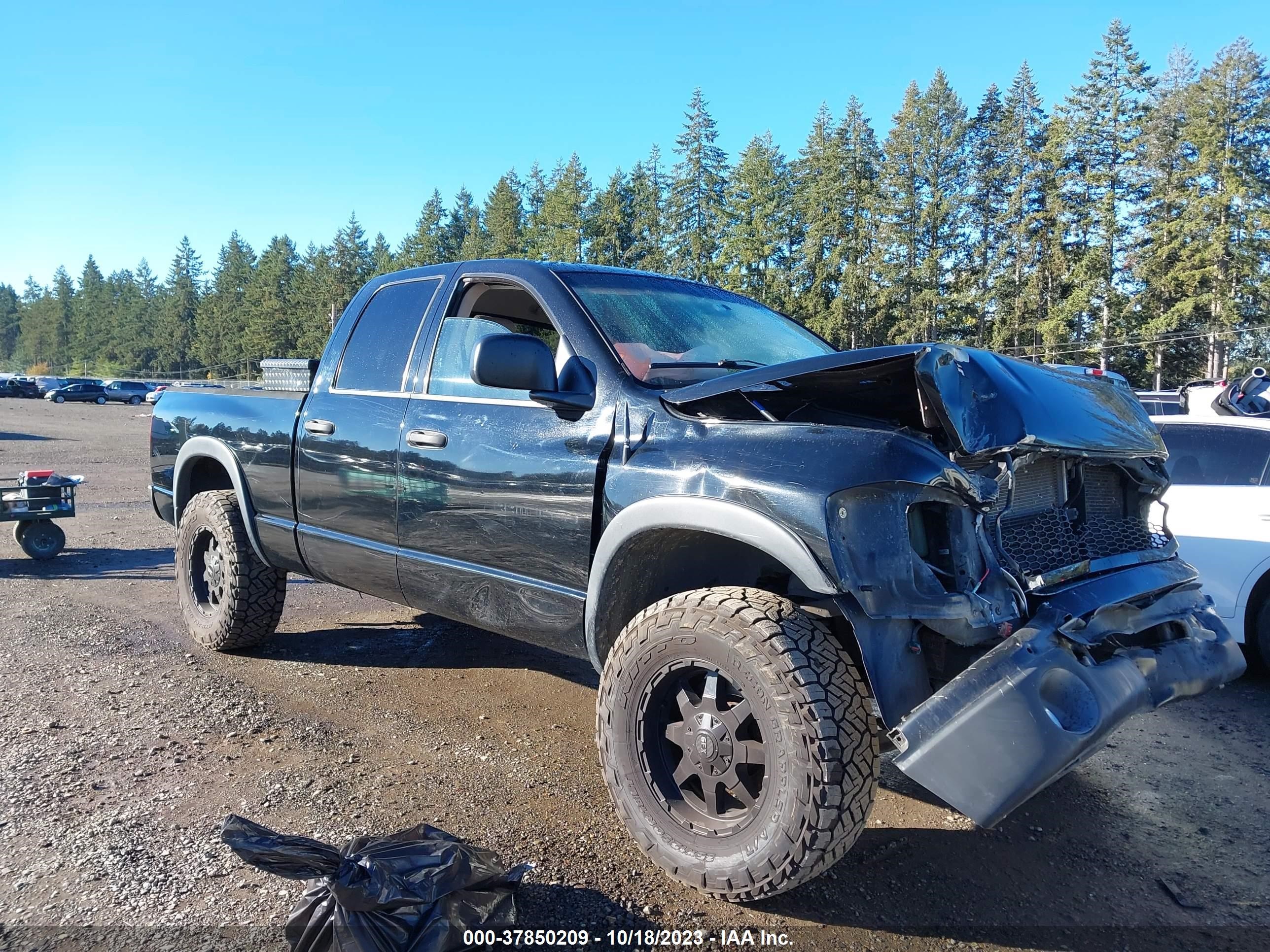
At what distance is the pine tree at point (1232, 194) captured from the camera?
4100cm

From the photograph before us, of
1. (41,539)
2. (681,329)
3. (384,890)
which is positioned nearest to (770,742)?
(384,890)

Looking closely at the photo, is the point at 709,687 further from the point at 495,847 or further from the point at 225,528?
the point at 225,528

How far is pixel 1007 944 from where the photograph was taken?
2494mm

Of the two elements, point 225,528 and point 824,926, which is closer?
point 824,926

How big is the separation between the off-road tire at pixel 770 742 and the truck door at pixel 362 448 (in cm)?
153

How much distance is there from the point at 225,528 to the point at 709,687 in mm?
3238

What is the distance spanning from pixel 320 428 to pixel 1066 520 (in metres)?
3.16

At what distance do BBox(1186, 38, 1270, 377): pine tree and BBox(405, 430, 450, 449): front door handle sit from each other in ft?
153

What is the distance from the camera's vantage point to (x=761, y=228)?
55.5 meters

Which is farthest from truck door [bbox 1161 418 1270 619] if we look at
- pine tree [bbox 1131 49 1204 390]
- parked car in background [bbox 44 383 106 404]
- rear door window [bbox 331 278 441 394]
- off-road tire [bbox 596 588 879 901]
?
parked car in background [bbox 44 383 106 404]

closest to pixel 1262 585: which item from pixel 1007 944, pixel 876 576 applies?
pixel 1007 944

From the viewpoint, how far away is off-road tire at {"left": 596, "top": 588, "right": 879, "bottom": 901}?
2377 millimetres

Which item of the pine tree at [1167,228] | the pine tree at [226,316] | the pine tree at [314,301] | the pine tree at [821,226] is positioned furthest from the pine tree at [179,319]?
the pine tree at [1167,228]

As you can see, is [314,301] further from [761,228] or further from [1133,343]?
[1133,343]
